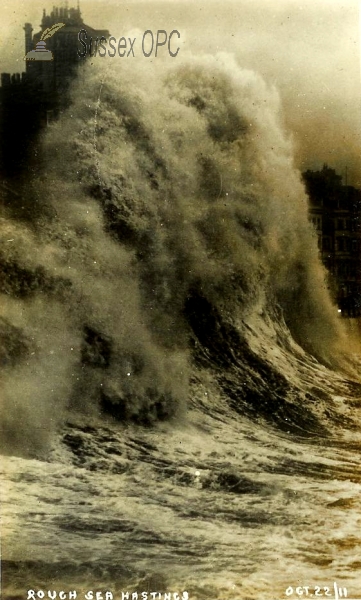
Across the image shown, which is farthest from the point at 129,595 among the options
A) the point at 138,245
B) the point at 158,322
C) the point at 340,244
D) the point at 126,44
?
the point at 126,44

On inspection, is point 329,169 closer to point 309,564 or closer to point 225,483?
point 225,483

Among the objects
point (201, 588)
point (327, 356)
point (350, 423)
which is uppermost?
point (327, 356)

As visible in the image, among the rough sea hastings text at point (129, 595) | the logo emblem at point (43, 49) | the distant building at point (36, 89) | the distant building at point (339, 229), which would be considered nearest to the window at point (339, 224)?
the distant building at point (339, 229)

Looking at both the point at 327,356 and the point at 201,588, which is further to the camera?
the point at 327,356

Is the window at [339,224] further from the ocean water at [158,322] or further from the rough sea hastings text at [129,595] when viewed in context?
the rough sea hastings text at [129,595]

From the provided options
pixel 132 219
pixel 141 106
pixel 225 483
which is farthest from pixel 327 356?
pixel 141 106

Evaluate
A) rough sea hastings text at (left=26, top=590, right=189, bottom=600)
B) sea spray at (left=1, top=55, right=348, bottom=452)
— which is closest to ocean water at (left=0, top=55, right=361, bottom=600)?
sea spray at (left=1, top=55, right=348, bottom=452)
